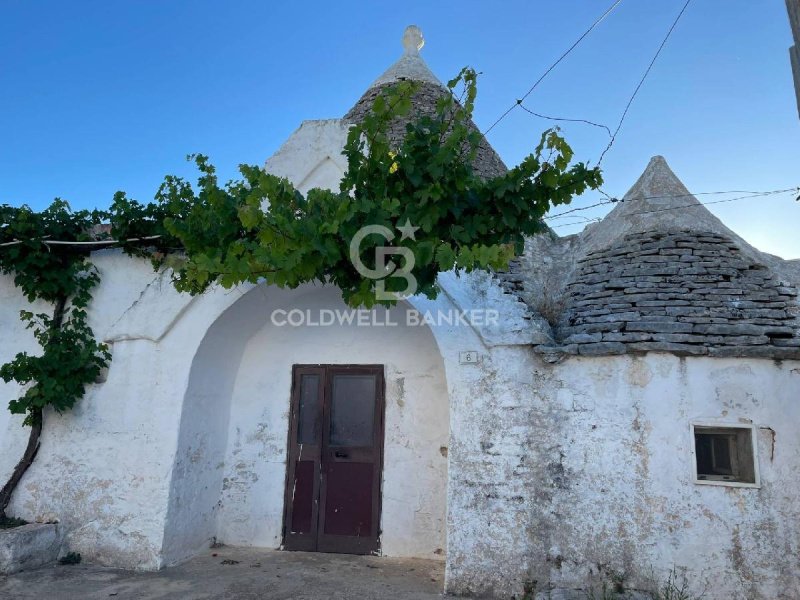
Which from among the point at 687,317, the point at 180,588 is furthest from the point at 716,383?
the point at 180,588

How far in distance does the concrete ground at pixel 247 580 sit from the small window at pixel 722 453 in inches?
101

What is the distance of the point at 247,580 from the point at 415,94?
7.23m

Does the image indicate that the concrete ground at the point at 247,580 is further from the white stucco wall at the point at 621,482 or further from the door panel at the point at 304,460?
the white stucco wall at the point at 621,482

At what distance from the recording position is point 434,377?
622 cm

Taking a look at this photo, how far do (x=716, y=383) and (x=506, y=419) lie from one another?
1.81 m

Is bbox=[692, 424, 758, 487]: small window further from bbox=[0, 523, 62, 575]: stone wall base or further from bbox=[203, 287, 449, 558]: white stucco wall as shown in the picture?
bbox=[0, 523, 62, 575]: stone wall base

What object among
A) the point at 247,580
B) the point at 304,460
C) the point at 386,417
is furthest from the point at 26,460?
the point at 386,417

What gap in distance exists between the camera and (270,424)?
654 cm

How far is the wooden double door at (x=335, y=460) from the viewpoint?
20.0 ft

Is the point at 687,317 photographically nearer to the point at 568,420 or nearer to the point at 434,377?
the point at 568,420

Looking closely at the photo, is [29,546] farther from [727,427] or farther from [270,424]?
[727,427]

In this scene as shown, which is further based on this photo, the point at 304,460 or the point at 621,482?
the point at 304,460

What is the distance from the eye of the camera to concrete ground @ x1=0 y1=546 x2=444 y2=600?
472cm

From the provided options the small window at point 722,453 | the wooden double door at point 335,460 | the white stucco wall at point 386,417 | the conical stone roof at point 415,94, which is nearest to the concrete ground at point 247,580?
the wooden double door at point 335,460
